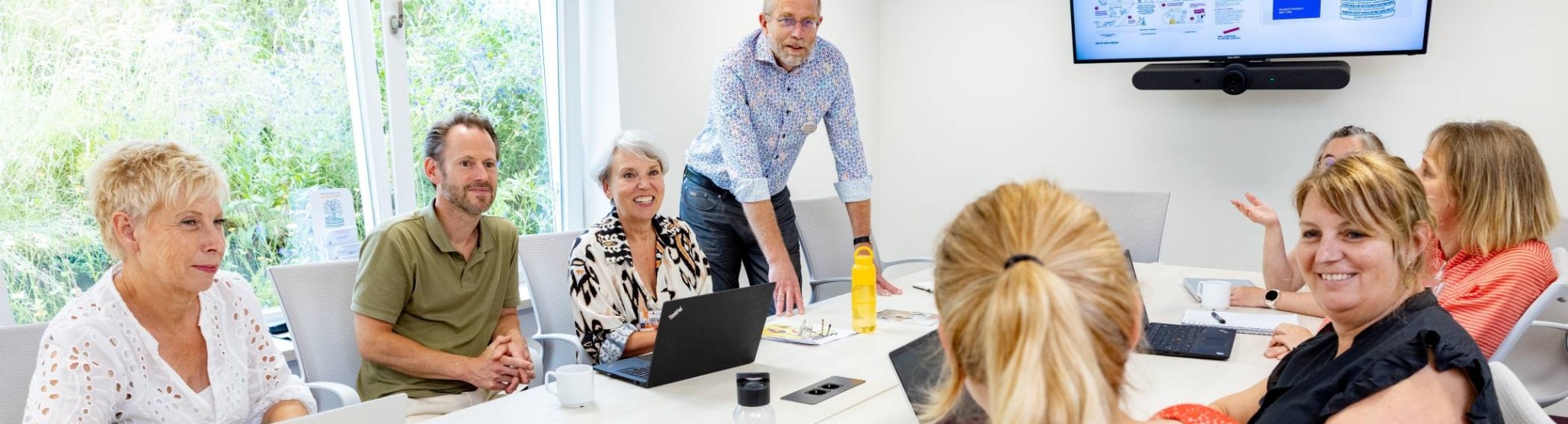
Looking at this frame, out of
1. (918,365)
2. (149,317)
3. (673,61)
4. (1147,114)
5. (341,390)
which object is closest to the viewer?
(918,365)

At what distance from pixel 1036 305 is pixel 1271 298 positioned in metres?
2.10

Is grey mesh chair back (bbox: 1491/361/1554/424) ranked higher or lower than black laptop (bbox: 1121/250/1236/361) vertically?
higher

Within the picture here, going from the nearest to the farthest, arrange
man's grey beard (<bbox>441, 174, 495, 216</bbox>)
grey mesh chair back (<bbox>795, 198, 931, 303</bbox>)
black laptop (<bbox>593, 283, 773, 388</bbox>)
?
black laptop (<bbox>593, 283, 773, 388</bbox>)
man's grey beard (<bbox>441, 174, 495, 216</bbox>)
grey mesh chair back (<bbox>795, 198, 931, 303</bbox>)

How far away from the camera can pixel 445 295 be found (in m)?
2.58

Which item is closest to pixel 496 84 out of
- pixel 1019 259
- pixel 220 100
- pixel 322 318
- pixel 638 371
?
pixel 220 100

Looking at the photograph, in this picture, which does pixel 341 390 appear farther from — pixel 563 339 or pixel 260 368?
pixel 563 339

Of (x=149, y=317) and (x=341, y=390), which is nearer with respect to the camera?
(x=149, y=317)

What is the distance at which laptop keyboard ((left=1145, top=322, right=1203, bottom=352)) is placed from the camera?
2.28 metres

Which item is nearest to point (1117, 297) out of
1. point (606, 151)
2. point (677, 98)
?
point (606, 151)

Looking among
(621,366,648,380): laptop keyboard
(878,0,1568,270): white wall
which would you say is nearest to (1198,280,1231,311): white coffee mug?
(878,0,1568,270): white wall

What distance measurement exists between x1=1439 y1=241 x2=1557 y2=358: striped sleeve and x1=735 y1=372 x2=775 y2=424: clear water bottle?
4.79 feet

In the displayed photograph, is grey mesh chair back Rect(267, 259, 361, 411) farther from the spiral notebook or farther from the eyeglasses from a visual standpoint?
the spiral notebook

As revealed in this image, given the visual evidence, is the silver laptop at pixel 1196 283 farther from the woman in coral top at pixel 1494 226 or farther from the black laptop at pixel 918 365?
the black laptop at pixel 918 365

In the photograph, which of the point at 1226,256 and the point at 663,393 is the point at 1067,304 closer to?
the point at 663,393
